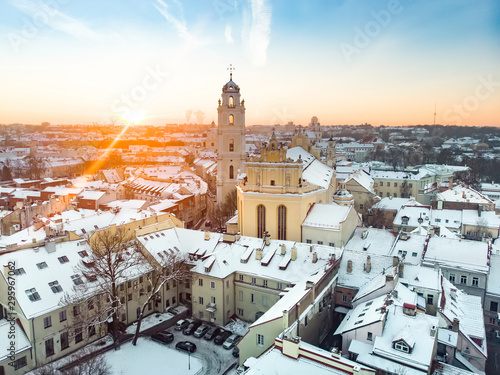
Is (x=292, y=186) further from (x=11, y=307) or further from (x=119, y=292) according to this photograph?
(x=11, y=307)

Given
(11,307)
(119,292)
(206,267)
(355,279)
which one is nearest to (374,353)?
(355,279)

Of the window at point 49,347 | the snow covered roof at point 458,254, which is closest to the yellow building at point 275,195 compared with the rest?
the snow covered roof at point 458,254

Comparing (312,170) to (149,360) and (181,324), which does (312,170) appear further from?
(149,360)

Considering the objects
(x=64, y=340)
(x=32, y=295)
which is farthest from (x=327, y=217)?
(x=32, y=295)

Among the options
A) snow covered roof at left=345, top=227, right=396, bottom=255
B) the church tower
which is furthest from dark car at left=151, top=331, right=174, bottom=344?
the church tower

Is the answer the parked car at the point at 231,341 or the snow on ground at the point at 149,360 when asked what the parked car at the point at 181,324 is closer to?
the snow on ground at the point at 149,360

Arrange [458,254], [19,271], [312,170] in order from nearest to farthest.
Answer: [19,271], [458,254], [312,170]
